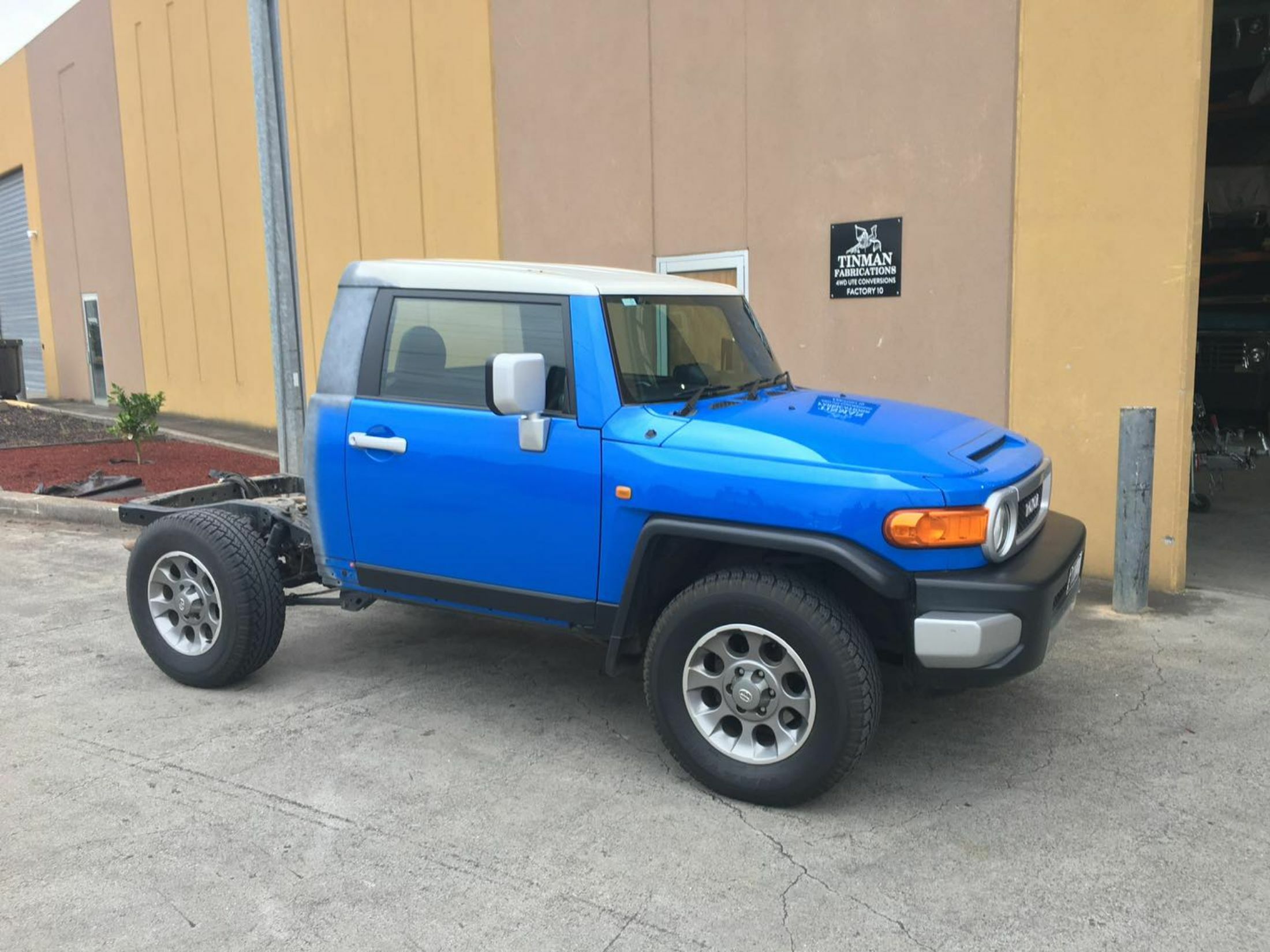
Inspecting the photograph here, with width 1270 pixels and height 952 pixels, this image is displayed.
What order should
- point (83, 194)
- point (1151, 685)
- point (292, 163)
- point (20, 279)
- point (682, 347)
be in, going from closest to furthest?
point (682, 347), point (1151, 685), point (292, 163), point (83, 194), point (20, 279)

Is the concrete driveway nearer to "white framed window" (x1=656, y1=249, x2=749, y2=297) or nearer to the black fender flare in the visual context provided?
the black fender flare

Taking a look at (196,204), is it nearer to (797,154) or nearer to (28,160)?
(28,160)

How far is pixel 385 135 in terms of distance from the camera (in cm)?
1184

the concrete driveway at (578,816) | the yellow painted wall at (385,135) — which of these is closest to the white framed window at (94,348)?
the yellow painted wall at (385,135)

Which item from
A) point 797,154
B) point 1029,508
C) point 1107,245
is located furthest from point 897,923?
point 797,154

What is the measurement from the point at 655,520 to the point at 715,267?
540 centimetres

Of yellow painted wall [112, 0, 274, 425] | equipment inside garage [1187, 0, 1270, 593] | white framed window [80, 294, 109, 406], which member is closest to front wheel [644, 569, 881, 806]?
equipment inside garage [1187, 0, 1270, 593]

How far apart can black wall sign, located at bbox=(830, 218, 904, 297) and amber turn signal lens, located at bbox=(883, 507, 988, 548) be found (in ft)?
14.9

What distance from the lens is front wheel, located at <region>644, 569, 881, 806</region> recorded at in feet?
11.5

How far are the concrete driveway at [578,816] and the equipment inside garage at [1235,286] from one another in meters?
4.59

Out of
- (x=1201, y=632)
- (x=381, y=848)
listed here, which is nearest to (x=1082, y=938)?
(x=381, y=848)

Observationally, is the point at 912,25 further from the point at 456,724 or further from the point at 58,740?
the point at 58,740

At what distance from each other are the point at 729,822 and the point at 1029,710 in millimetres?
1782

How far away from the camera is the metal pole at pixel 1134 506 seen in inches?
236
